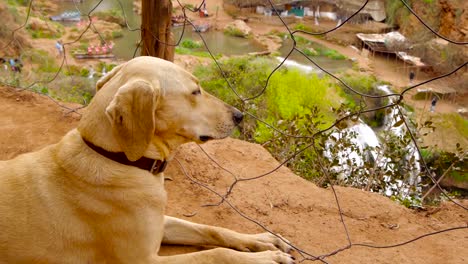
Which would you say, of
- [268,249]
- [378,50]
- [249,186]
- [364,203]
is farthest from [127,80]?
[378,50]

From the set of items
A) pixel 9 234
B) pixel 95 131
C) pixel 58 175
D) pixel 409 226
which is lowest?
pixel 409 226

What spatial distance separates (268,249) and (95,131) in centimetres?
115

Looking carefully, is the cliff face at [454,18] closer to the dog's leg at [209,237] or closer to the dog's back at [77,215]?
the dog's leg at [209,237]

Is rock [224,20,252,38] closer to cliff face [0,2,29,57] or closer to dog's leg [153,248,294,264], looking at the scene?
cliff face [0,2,29,57]

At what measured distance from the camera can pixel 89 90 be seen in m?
15.3

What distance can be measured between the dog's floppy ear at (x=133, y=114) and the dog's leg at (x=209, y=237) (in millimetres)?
696

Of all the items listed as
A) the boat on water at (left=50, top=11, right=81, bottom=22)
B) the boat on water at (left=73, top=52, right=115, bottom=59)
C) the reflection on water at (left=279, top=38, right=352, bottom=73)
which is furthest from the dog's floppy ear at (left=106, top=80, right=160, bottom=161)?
the boat on water at (left=50, top=11, right=81, bottom=22)

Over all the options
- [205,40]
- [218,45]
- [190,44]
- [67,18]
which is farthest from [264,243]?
[67,18]

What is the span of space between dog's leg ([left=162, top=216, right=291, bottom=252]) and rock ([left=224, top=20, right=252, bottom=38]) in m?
26.3

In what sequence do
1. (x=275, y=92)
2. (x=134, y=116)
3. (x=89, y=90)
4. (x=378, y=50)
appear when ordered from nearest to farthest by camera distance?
(x=134, y=116) → (x=275, y=92) → (x=89, y=90) → (x=378, y=50)

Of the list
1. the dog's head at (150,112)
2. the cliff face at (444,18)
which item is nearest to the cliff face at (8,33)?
the dog's head at (150,112)

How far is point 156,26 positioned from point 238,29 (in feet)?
→ 83.1

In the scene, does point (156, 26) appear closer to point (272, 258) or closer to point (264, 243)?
point (264, 243)

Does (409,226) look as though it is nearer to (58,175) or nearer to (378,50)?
(58,175)
